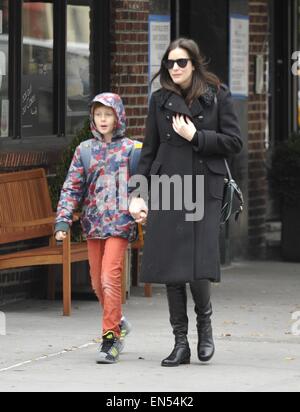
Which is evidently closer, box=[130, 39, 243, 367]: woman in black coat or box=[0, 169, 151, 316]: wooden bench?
box=[130, 39, 243, 367]: woman in black coat

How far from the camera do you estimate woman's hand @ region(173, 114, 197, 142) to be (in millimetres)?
8492

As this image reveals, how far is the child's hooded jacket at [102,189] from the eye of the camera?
8938 mm

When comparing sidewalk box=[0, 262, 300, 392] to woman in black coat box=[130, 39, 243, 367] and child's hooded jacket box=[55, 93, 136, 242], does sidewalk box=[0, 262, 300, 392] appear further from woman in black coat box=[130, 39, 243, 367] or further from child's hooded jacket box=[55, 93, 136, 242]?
child's hooded jacket box=[55, 93, 136, 242]

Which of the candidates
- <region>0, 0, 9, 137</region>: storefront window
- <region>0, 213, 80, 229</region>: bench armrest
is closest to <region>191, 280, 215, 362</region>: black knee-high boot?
<region>0, 213, 80, 229</region>: bench armrest

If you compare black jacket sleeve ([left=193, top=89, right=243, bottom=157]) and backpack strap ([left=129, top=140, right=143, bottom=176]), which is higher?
black jacket sleeve ([left=193, top=89, right=243, bottom=157])

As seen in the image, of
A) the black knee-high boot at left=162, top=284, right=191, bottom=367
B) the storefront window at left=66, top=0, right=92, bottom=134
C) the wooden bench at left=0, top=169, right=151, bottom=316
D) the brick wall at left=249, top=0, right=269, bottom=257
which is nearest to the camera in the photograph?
the black knee-high boot at left=162, top=284, right=191, bottom=367

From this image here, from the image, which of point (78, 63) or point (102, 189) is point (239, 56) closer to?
point (78, 63)

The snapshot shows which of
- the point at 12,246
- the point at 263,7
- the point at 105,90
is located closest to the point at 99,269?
the point at 12,246

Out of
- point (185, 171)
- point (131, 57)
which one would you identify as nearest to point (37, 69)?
point (131, 57)

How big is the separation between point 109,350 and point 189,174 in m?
1.20

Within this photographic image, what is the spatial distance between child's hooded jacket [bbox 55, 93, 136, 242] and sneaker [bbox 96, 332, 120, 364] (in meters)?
0.62

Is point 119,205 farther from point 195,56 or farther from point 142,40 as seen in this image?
point 142,40

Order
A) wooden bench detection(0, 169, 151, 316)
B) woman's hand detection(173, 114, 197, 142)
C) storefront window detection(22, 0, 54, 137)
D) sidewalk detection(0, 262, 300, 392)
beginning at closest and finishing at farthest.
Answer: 1. sidewalk detection(0, 262, 300, 392)
2. woman's hand detection(173, 114, 197, 142)
3. wooden bench detection(0, 169, 151, 316)
4. storefront window detection(22, 0, 54, 137)

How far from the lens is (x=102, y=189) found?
902 cm
